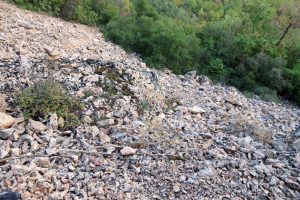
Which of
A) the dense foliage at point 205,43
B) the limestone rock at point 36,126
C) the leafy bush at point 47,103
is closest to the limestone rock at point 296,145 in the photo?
the dense foliage at point 205,43

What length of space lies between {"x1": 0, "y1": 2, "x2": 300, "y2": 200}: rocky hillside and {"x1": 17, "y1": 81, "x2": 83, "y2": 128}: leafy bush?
0.35ft

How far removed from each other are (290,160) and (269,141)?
478mm

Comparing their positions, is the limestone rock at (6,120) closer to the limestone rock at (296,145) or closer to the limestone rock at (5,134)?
the limestone rock at (5,134)

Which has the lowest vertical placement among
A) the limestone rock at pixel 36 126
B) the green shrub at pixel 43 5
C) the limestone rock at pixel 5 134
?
the limestone rock at pixel 5 134

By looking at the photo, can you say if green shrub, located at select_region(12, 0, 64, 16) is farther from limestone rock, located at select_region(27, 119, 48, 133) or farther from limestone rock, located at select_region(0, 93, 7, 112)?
limestone rock, located at select_region(27, 119, 48, 133)

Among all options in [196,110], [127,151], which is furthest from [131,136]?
[196,110]

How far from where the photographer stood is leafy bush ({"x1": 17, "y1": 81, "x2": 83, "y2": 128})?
4574mm

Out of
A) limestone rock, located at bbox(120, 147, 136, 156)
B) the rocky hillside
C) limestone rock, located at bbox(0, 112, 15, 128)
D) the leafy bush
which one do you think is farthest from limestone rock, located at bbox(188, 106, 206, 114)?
limestone rock, located at bbox(0, 112, 15, 128)

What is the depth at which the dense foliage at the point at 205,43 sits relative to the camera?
7438 millimetres

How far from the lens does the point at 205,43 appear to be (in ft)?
27.9

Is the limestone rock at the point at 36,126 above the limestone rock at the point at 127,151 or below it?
below

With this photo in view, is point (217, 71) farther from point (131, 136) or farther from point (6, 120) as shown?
point (6, 120)

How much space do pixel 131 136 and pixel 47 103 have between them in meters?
1.16

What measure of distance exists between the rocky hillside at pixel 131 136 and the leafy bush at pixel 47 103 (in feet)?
0.35
